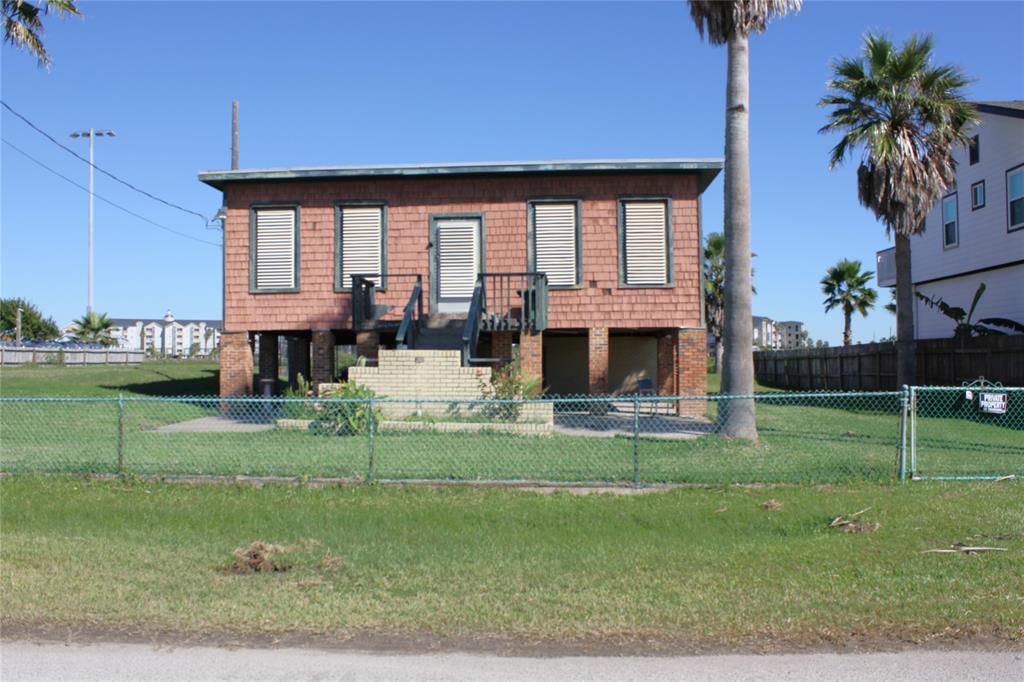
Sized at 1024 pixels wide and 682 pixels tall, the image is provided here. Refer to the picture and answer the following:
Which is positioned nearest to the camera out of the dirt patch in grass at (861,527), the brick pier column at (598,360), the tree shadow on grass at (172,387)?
the dirt patch in grass at (861,527)

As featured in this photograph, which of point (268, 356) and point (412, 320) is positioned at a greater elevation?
point (412, 320)

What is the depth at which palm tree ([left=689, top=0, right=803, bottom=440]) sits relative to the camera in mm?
13602

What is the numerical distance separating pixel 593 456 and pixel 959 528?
4627 millimetres

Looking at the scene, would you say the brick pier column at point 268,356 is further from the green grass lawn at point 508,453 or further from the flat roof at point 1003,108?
the flat roof at point 1003,108

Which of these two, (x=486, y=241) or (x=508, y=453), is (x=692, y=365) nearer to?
(x=486, y=241)

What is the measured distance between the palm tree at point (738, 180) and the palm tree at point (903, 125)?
25.0 feet

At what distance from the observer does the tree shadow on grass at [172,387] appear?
76.2 feet

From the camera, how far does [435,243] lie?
63.2ft

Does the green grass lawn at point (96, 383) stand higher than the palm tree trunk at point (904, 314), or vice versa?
the palm tree trunk at point (904, 314)

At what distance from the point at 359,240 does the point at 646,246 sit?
21.3ft

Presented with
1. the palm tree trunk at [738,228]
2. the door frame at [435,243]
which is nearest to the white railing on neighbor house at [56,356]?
the door frame at [435,243]

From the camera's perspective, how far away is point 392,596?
19.9 ft

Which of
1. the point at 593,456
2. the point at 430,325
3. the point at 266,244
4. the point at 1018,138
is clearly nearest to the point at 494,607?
the point at 593,456

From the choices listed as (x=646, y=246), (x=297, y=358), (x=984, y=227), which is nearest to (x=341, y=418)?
(x=646, y=246)
